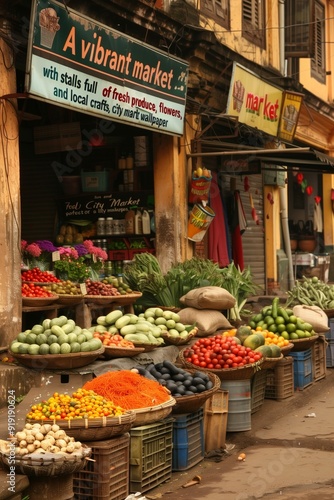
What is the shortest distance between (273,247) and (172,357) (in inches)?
341

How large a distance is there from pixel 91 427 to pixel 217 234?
9.34m

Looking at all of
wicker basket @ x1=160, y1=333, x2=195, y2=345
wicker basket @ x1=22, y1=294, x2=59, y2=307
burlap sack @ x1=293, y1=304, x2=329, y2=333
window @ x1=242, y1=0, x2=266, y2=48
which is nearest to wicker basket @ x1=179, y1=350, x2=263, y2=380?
wicker basket @ x1=160, y1=333, x2=195, y2=345

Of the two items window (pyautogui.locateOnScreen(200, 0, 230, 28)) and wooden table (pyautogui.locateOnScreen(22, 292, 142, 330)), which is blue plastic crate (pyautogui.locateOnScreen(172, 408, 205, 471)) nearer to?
wooden table (pyautogui.locateOnScreen(22, 292, 142, 330))

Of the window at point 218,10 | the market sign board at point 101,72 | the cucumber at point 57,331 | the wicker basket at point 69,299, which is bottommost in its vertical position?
the cucumber at point 57,331

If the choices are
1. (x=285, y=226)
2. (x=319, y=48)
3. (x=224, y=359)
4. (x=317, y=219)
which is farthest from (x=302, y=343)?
(x=319, y=48)

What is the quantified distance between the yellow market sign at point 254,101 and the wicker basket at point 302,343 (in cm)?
440

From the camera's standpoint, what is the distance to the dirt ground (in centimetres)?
685

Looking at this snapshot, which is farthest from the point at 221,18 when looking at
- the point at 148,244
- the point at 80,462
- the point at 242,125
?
the point at 80,462

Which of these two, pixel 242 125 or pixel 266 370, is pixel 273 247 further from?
pixel 266 370

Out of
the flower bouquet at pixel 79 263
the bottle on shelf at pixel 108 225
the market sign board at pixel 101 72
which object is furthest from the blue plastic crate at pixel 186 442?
the bottle on shelf at pixel 108 225

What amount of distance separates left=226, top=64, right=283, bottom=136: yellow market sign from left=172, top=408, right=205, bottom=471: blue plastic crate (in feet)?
24.0

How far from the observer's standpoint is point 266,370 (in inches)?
394

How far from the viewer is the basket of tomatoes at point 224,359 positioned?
8.88 metres

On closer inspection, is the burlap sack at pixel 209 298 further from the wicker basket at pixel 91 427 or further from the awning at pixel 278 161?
the wicker basket at pixel 91 427
